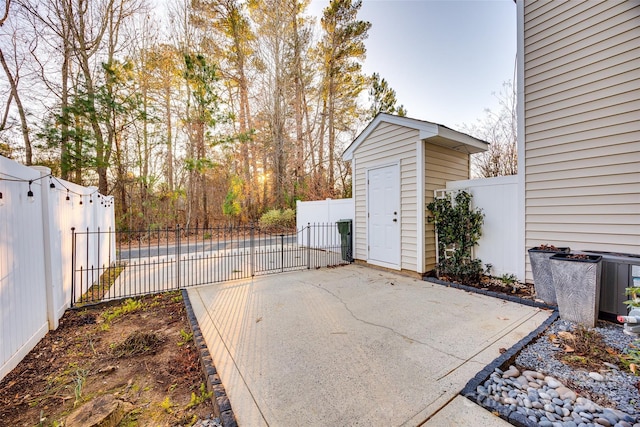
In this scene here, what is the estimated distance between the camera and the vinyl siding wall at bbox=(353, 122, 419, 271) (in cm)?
495

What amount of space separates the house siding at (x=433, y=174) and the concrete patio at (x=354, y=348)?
86 centimetres

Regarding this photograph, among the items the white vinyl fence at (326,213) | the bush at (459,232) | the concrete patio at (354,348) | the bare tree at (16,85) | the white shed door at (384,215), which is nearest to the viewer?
the concrete patio at (354,348)

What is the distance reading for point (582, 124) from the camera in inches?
135

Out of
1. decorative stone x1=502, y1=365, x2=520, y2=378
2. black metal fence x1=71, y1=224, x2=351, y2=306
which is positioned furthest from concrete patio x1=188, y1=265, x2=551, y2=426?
black metal fence x1=71, y1=224, x2=351, y2=306

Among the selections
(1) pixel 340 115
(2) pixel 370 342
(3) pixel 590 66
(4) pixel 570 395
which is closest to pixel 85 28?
(1) pixel 340 115

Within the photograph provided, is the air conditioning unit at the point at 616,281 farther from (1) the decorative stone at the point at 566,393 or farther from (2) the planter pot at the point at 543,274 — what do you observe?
(1) the decorative stone at the point at 566,393

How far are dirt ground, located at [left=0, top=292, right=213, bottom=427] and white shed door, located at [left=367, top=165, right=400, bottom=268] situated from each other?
389 cm

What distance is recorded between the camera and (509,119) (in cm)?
799

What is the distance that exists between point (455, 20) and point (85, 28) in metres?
11.5

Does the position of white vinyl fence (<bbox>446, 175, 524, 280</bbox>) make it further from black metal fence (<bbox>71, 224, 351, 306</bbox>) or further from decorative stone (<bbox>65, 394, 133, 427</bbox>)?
decorative stone (<bbox>65, 394, 133, 427</bbox>)

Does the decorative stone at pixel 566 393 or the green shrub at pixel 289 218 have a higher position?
the green shrub at pixel 289 218

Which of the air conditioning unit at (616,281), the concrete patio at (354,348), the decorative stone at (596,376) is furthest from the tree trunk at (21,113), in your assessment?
the air conditioning unit at (616,281)

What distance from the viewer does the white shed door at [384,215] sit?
17.3 ft

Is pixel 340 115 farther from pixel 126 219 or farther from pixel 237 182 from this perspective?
pixel 126 219
